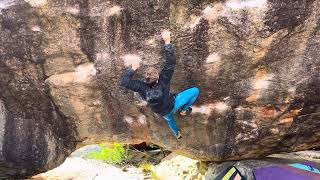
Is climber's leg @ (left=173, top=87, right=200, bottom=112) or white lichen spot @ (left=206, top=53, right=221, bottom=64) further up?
white lichen spot @ (left=206, top=53, right=221, bottom=64)

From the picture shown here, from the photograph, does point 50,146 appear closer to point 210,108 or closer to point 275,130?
point 210,108

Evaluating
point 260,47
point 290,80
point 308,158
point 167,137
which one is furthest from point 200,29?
point 308,158

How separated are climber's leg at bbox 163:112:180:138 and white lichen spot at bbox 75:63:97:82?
118 cm

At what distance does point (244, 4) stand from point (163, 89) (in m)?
1.43

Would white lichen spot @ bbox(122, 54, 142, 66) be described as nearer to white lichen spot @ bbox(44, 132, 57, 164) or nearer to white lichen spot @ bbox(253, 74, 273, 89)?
white lichen spot @ bbox(253, 74, 273, 89)

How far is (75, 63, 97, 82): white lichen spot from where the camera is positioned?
20.5 feet

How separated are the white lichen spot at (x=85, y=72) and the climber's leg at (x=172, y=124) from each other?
1.18 meters

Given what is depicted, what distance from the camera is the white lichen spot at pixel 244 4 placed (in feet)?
18.1

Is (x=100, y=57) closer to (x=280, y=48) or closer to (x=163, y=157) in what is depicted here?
(x=280, y=48)

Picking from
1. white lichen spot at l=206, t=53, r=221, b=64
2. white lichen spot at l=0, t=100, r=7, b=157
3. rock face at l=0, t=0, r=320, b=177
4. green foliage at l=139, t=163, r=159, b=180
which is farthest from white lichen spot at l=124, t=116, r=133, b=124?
green foliage at l=139, t=163, r=159, b=180

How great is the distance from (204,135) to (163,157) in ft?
12.9

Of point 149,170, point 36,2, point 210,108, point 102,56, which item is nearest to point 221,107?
point 210,108

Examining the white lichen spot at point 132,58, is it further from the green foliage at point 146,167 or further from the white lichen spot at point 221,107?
the green foliage at point 146,167

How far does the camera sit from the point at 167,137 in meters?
6.81
